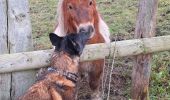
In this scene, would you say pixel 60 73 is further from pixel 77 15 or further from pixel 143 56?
pixel 143 56

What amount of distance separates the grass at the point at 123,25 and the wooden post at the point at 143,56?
0.35 meters

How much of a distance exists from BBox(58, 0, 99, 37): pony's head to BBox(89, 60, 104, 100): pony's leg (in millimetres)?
562

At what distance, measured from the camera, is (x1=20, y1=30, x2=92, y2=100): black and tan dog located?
4535 mm

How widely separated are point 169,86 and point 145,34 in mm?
1250

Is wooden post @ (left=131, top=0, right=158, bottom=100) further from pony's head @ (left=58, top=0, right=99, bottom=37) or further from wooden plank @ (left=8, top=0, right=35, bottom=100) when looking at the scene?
wooden plank @ (left=8, top=0, right=35, bottom=100)

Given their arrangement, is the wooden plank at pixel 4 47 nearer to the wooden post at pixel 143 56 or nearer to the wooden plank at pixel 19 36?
the wooden plank at pixel 19 36

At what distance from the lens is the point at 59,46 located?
463 centimetres

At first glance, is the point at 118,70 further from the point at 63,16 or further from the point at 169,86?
the point at 63,16

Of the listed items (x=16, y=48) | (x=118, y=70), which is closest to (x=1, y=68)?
(x=16, y=48)

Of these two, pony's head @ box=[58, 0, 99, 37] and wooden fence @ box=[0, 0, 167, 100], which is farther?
pony's head @ box=[58, 0, 99, 37]

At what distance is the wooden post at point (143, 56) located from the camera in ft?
18.1

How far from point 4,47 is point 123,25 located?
416 cm

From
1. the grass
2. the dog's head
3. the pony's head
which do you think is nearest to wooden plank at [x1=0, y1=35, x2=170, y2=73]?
the dog's head

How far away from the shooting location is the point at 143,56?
18.7 ft
